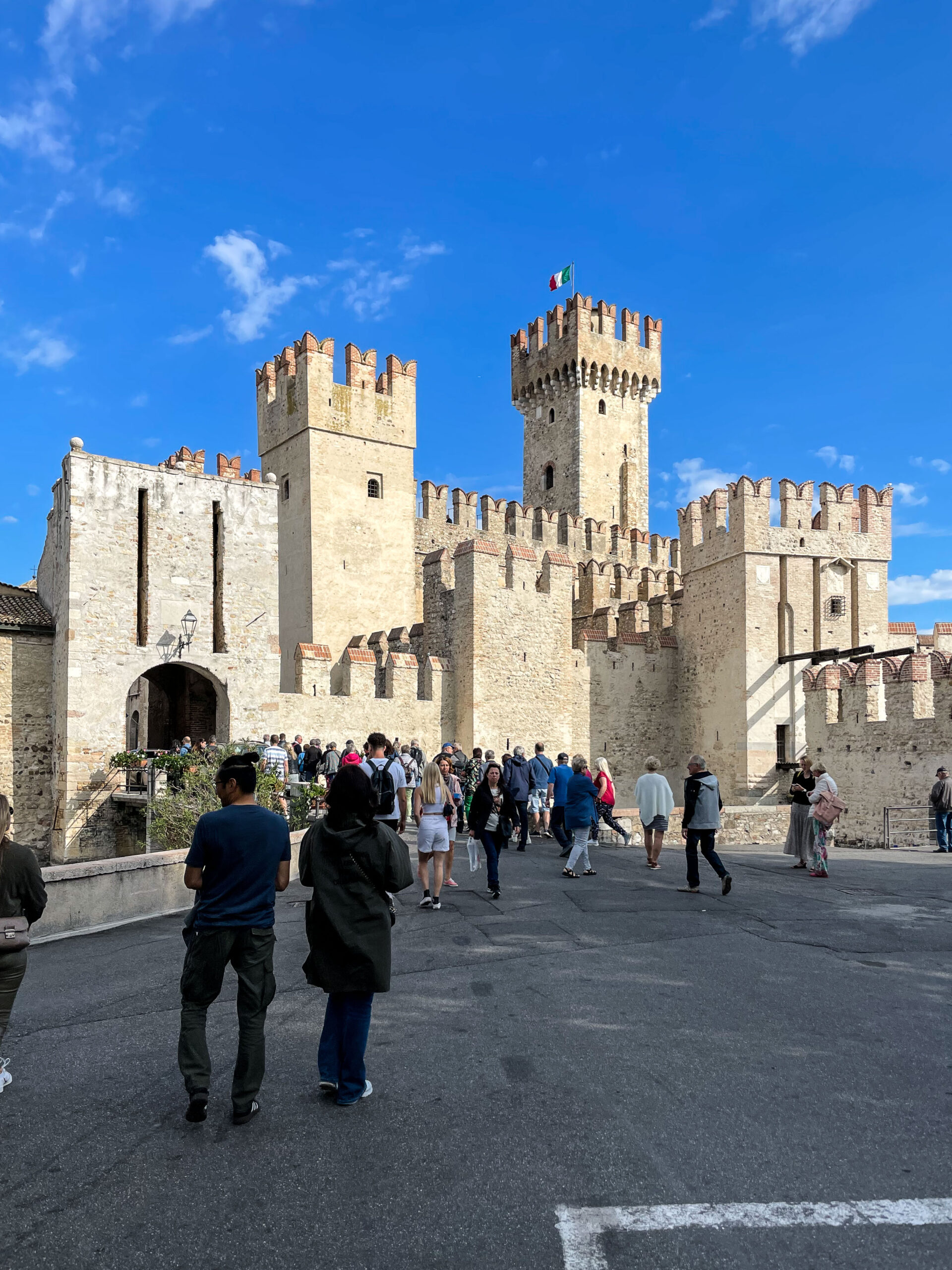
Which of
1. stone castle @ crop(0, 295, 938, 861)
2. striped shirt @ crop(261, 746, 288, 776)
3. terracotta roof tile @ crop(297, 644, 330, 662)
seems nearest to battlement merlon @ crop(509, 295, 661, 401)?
stone castle @ crop(0, 295, 938, 861)

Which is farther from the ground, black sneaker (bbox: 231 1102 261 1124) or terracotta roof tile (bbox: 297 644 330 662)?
terracotta roof tile (bbox: 297 644 330 662)

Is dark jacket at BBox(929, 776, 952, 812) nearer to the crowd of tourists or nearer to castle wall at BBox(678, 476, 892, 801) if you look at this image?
castle wall at BBox(678, 476, 892, 801)

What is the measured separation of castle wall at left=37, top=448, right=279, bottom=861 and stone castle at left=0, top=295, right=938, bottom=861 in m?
0.05

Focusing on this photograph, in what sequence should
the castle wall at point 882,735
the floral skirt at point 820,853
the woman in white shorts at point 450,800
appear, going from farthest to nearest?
1. the castle wall at point 882,735
2. the floral skirt at point 820,853
3. the woman in white shorts at point 450,800

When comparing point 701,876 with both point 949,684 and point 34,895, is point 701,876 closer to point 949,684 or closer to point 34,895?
point 34,895

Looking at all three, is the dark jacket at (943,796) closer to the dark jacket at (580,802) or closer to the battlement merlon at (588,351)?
the dark jacket at (580,802)

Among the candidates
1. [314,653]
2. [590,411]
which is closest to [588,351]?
[590,411]

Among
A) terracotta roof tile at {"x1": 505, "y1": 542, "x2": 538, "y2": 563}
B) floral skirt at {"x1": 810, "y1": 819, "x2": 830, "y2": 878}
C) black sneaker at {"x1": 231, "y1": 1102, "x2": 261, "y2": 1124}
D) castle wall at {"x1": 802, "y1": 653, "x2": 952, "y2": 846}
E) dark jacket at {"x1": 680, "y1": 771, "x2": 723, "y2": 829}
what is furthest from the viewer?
terracotta roof tile at {"x1": 505, "y1": 542, "x2": 538, "y2": 563}

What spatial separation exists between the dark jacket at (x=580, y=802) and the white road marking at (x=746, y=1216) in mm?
8468

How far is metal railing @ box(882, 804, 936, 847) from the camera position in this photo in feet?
64.6

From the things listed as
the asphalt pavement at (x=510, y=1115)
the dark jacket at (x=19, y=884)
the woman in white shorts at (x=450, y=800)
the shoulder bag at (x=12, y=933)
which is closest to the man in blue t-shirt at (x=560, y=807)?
the woman in white shorts at (x=450, y=800)

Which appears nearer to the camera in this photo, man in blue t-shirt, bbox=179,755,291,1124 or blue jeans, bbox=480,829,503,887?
man in blue t-shirt, bbox=179,755,291,1124

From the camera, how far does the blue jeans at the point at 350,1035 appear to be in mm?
4637

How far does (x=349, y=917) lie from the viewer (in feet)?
15.4
